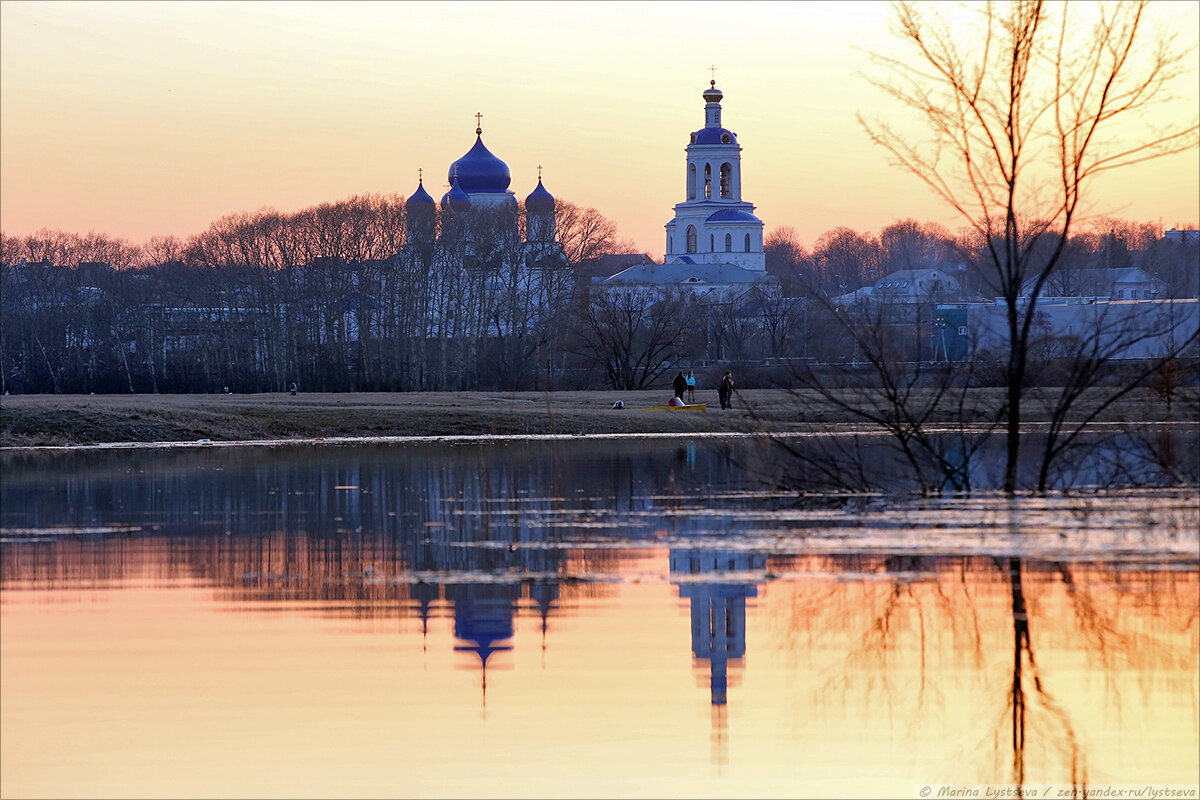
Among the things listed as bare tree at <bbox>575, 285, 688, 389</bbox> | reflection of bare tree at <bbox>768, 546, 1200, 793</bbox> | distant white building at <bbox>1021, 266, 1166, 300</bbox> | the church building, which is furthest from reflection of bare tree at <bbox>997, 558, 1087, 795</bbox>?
distant white building at <bbox>1021, 266, 1166, 300</bbox>

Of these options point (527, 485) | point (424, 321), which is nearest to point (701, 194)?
point (424, 321)

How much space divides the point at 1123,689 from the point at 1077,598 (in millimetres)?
2590

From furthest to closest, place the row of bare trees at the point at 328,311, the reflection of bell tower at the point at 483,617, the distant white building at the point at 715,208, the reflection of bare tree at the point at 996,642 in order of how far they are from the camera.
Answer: the distant white building at the point at 715,208
the row of bare trees at the point at 328,311
the reflection of bell tower at the point at 483,617
the reflection of bare tree at the point at 996,642

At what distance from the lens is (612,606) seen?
12.5 m

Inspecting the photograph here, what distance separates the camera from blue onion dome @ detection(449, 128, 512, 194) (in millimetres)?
117188

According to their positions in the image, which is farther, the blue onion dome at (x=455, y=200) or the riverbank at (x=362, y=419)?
the blue onion dome at (x=455, y=200)

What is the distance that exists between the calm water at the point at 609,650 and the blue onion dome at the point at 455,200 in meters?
73.6

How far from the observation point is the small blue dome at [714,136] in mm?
156000

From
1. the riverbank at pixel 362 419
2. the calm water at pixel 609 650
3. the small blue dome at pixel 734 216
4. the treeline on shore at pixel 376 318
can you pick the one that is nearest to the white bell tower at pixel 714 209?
the small blue dome at pixel 734 216

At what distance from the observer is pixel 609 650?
10.9 m

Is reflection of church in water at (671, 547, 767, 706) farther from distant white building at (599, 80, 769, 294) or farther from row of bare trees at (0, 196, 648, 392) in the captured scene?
distant white building at (599, 80, 769, 294)

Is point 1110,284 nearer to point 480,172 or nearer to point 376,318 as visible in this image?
point 480,172

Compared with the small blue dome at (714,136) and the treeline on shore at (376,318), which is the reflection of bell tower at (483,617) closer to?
the treeline on shore at (376,318)

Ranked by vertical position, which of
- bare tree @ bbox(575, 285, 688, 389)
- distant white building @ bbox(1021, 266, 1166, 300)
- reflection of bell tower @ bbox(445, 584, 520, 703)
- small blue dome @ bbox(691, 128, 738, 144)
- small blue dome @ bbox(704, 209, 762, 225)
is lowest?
reflection of bell tower @ bbox(445, 584, 520, 703)
